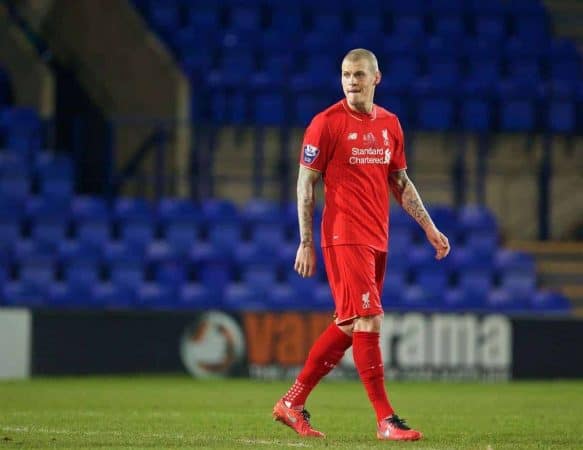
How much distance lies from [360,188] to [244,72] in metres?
9.56

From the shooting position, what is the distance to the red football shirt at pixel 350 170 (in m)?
6.94

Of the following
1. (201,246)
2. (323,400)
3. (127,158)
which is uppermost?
(127,158)

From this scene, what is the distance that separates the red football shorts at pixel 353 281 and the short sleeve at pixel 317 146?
453mm

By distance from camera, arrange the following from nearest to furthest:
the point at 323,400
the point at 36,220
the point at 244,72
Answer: the point at 323,400
the point at 36,220
the point at 244,72

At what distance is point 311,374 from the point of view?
715 centimetres

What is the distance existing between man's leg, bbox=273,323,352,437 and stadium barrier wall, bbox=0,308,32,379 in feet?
→ 20.1

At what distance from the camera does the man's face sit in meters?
6.88

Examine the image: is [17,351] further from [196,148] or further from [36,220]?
[196,148]

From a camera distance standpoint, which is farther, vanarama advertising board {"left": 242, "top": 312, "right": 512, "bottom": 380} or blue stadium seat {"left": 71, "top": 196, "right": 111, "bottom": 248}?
blue stadium seat {"left": 71, "top": 196, "right": 111, "bottom": 248}

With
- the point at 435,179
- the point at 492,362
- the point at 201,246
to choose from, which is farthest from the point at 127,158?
the point at 492,362

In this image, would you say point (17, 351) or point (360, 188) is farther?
point (17, 351)

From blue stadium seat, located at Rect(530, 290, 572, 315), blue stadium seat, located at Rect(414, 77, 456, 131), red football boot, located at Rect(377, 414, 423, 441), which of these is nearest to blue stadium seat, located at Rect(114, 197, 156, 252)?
blue stadium seat, located at Rect(414, 77, 456, 131)

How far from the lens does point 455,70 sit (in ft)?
55.5

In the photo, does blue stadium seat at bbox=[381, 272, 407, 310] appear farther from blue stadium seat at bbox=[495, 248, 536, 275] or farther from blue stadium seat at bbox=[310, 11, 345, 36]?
blue stadium seat at bbox=[310, 11, 345, 36]
